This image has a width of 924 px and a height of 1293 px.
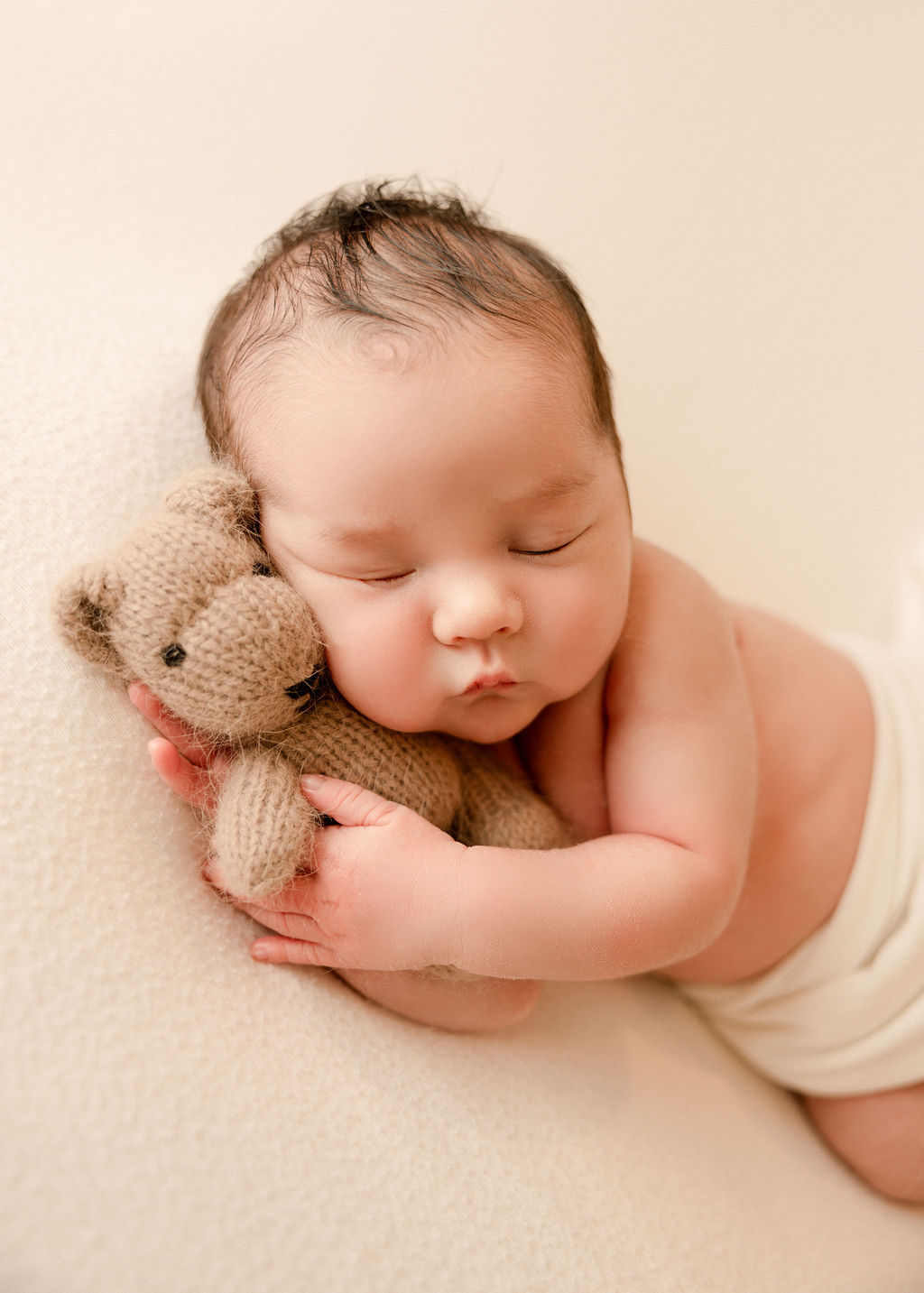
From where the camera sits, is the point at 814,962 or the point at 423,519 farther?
the point at 814,962

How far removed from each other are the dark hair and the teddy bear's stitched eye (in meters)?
0.22

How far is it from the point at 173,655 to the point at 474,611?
23 cm

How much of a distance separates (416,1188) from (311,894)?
0.80ft

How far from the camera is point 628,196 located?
142 centimetres

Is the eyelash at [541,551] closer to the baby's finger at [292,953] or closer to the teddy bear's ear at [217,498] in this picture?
the teddy bear's ear at [217,498]

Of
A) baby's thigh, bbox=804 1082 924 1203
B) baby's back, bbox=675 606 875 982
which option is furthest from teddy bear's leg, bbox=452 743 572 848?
baby's thigh, bbox=804 1082 924 1203

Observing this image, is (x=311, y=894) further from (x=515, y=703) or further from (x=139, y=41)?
(x=139, y=41)

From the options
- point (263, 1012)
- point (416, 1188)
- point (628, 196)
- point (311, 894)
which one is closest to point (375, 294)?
point (311, 894)

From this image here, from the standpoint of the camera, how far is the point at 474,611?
2.48 feet

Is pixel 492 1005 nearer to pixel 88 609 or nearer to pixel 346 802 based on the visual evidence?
pixel 346 802

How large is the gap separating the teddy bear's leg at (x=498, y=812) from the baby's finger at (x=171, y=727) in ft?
0.77

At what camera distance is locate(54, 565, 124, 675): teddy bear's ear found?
745 mm

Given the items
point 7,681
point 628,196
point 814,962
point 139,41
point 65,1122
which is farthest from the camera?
point 628,196

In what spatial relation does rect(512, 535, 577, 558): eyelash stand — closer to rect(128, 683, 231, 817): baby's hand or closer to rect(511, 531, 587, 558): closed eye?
rect(511, 531, 587, 558): closed eye
